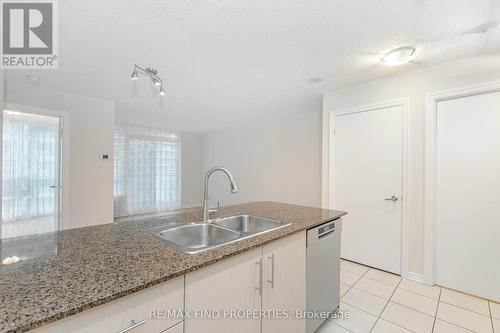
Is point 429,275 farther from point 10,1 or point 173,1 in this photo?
point 10,1

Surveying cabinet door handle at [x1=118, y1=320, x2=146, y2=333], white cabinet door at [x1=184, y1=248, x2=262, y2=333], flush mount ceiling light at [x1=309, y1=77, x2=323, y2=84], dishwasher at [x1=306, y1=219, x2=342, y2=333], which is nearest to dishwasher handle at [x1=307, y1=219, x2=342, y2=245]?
dishwasher at [x1=306, y1=219, x2=342, y2=333]

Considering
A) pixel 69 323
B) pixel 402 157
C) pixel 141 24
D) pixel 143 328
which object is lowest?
pixel 143 328

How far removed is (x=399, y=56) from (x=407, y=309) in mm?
2302

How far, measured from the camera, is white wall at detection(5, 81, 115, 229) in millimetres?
3246

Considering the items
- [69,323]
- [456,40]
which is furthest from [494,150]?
[69,323]

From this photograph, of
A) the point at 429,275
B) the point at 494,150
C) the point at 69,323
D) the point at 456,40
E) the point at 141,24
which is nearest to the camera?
the point at 69,323

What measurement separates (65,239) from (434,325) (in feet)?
8.70

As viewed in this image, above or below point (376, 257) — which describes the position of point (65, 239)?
above

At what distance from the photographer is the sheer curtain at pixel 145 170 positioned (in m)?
5.17

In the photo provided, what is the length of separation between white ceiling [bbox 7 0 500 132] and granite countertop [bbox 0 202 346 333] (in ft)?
4.91

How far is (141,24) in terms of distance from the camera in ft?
5.48

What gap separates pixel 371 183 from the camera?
275 centimetres

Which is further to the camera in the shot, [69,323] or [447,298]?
[447,298]

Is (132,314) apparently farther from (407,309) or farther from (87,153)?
(87,153)
